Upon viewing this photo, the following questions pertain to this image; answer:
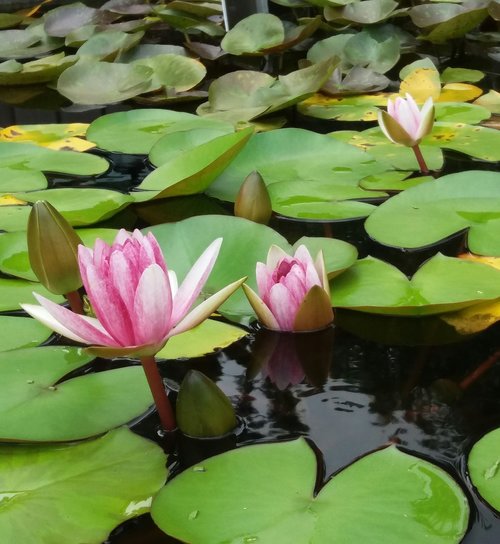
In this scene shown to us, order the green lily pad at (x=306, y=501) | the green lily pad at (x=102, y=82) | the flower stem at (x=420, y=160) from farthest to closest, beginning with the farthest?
the green lily pad at (x=102, y=82) → the flower stem at (x=420, y=160) → the green lily pad at (x=306, y=501)

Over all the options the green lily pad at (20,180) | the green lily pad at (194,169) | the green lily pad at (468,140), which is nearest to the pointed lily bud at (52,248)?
the green lily pad at (194,169)

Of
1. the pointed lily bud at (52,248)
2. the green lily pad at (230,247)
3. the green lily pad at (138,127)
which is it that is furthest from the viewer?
the green lily pad at (138,127)

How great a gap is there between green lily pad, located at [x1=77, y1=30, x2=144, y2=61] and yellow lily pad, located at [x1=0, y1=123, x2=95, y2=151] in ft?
2.01

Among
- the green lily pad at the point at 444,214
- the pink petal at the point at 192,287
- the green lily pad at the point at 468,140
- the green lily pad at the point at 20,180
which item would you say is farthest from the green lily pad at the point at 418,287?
the green lily pad at the point at 20,180

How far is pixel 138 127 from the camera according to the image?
6.33 feet

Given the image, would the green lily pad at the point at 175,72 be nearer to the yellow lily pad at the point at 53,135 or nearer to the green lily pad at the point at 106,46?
the green lily pad at the point at 106,46

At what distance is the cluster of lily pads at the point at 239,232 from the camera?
72 cm

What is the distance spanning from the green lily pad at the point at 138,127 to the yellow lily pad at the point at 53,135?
39 millimetres

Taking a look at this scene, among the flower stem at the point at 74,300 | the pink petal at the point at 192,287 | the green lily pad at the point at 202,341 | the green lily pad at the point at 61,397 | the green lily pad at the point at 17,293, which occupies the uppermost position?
the pink petal at the point at 192,287

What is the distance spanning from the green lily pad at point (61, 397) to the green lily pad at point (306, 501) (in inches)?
5.3

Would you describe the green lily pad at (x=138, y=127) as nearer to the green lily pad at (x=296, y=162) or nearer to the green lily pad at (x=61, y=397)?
the green lily pad at (x=296, y=162)

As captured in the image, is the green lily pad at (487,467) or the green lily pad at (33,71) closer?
the green lily pad at (487,467)

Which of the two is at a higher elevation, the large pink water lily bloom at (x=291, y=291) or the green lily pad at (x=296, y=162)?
the large pink water lily bloom at (x=291, y=291)

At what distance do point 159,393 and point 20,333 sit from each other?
1.00 ft
